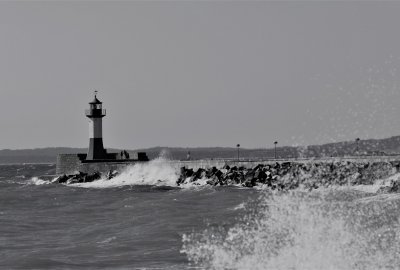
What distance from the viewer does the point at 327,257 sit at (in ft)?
65.5

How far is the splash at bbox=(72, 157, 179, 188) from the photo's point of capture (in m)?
61.5

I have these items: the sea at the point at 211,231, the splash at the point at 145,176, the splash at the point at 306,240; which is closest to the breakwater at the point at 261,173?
the splash at the point at 145,176

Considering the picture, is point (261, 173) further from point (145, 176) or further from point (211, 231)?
point (211, 231)

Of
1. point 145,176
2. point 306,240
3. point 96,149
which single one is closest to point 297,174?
point 145,176

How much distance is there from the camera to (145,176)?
210 feet

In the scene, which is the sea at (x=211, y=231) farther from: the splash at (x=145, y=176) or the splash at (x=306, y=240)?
the splash at (x=145, y=176)

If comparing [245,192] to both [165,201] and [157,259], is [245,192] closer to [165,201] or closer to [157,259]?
[165,201]

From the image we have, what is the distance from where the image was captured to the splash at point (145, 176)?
6150cm

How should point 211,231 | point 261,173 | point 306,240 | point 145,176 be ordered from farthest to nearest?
1. point 145,176
2. point 261,173
3. point 211,231
4. point 306,240

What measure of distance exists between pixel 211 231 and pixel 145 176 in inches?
1438

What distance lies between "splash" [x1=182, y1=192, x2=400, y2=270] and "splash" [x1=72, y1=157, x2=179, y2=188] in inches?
1166

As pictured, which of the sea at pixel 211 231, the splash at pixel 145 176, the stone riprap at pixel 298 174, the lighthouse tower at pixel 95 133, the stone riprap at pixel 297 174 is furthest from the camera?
the lighthouse tower at pixel 95 133

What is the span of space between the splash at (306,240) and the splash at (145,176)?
29607mm

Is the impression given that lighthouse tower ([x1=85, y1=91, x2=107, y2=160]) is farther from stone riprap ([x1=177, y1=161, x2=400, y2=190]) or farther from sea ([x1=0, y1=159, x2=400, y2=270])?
sea ([x1=0, y1=159, x2=400, y2=270])
